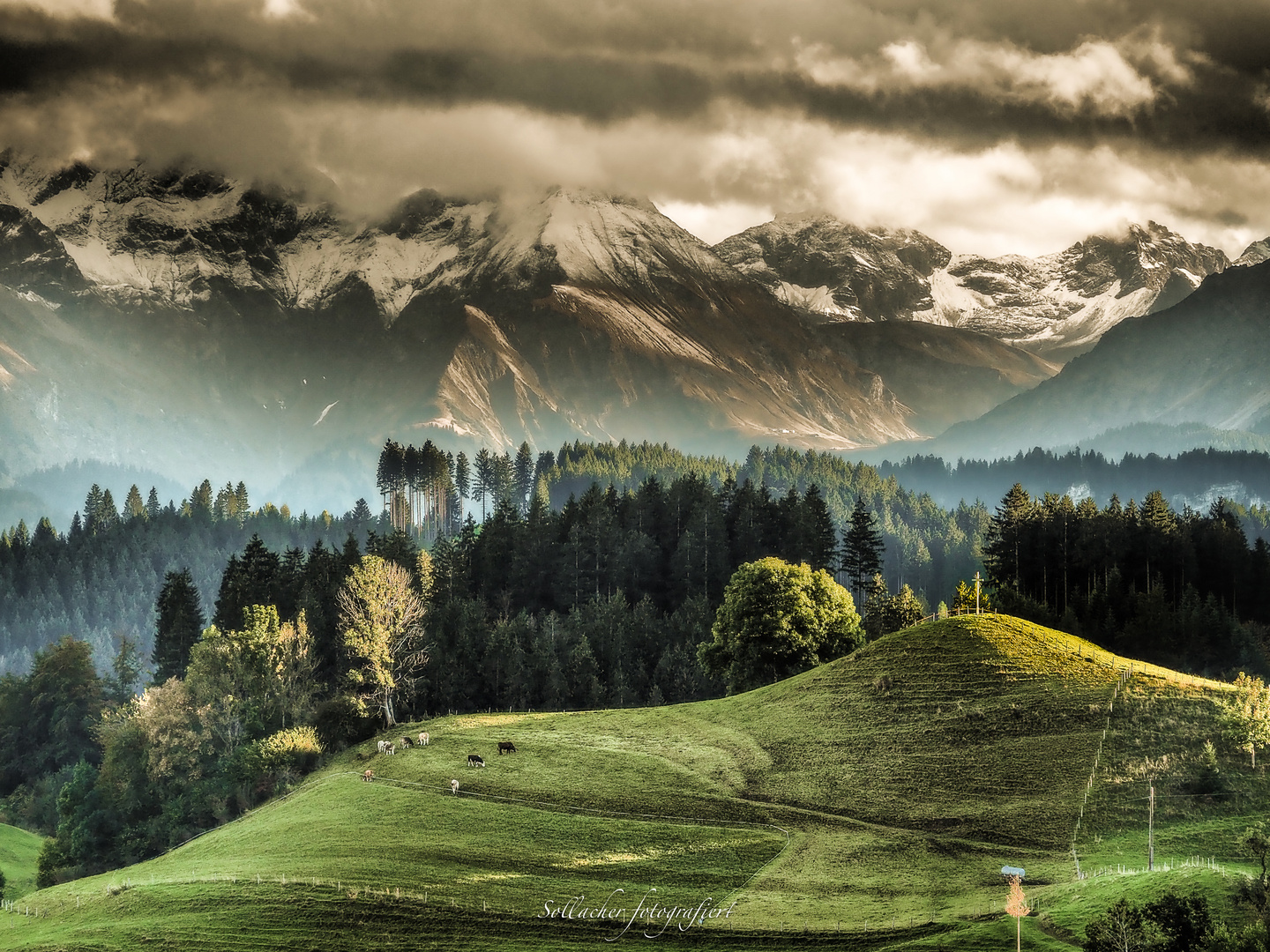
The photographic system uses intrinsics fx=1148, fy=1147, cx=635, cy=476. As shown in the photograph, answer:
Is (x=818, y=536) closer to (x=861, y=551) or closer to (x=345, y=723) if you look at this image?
(x=861, y=551)

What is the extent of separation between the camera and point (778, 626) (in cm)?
12081

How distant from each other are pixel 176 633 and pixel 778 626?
85.6m

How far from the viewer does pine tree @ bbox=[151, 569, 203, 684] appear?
156125 millimetres

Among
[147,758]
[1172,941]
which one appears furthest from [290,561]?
[1172,941]

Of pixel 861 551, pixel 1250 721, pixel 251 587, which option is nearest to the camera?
pixel 1250 721

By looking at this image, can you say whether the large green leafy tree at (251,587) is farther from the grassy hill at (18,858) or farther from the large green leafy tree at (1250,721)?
the large green leafy tree at (1250,721)

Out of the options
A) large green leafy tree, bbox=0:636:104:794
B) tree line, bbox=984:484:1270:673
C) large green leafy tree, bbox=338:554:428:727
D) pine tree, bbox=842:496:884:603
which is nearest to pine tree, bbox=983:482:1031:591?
tree line, bbox=984:484:1270:673

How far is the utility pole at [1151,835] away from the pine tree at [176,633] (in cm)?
12409

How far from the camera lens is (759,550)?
170125 mm

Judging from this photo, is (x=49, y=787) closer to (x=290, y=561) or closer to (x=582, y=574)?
(x=290, y=561)

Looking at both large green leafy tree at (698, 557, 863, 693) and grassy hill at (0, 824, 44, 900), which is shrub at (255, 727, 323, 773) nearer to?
grassy hill at (0, 824, 44, 900)

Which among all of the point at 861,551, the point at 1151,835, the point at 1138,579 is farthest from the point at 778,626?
the point at 1138,579

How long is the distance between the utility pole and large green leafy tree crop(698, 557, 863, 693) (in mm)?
49855

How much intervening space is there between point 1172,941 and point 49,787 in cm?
13613
